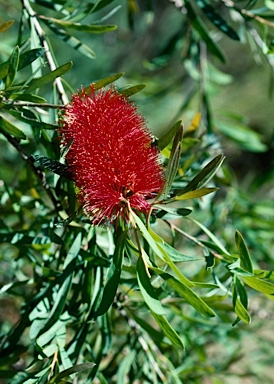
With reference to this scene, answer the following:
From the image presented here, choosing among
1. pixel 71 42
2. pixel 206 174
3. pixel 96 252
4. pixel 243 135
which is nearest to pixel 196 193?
pixel 206 174

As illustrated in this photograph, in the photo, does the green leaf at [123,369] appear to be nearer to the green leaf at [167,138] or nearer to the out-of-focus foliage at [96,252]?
the out-of-focus foliage at [96,252]

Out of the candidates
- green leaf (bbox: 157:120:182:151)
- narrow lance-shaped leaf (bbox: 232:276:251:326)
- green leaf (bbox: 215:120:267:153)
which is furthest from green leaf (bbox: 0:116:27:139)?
green leaf (bbox: 215:120:267:153)

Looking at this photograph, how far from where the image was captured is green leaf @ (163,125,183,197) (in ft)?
1.31

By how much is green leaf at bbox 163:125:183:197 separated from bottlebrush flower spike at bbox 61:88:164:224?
Result: 2 centimetres

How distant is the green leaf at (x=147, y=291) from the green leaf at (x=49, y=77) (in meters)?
0.15

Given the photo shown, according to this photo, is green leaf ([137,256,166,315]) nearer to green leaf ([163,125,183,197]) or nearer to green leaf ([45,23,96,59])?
green leaf ([163,125,183,197])

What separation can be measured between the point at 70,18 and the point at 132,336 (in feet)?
1.16

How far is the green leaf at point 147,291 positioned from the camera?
39 cm

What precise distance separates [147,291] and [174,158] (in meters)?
0.10

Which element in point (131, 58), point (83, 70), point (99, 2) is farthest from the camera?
point (131, 58)

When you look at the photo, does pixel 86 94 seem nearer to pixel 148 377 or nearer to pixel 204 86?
pixel 148 377

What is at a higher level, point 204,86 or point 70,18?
point 70,18

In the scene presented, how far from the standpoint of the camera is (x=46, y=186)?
51 centimetres

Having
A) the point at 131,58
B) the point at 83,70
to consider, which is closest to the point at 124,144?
the point at 83,70
